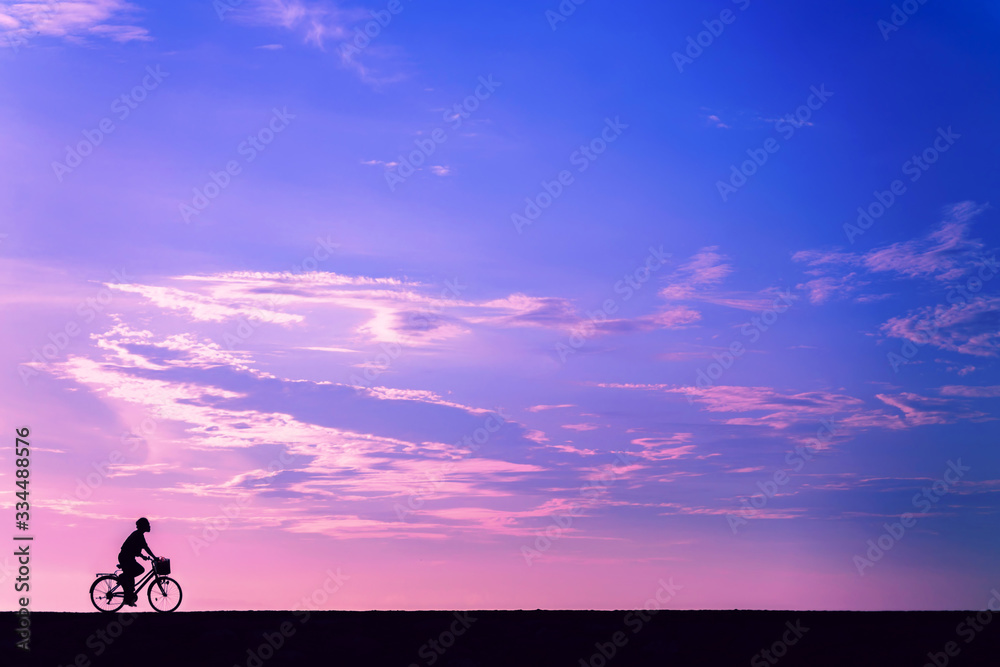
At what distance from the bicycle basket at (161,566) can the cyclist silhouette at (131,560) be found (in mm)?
312

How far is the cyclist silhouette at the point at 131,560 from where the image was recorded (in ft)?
73.2

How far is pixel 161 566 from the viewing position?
22.5 metres
